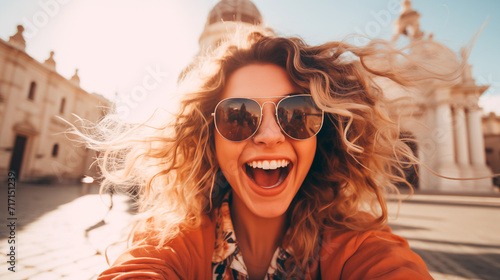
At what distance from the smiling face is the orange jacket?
Answer: 0.38 metres

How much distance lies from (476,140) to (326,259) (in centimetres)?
3494

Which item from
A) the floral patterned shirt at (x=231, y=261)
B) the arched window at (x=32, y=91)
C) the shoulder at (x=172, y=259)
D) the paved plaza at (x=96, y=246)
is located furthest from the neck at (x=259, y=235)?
the arched window at (x=32, y=91)

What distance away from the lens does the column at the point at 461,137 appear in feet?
84.7

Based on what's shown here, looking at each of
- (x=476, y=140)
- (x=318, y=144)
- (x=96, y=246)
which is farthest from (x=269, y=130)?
(x=476, y=140)

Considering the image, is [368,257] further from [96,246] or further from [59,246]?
[59,246]

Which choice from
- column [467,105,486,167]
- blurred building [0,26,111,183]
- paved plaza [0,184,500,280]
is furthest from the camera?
column [467,105,486,167]

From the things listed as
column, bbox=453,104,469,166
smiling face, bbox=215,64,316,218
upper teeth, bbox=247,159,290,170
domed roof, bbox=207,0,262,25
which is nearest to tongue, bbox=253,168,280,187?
smiling face, bbox=215,64,316,218

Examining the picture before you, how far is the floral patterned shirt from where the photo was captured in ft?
5.03

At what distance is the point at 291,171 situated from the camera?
1.58 meters

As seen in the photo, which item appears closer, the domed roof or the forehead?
the forehead

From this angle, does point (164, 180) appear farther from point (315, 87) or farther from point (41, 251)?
point (41, 251)

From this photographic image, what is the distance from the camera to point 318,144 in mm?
2004

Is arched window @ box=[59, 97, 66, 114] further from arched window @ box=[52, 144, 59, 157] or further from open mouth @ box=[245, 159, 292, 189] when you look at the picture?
open mouth @ box=[245, 159, 292, 189]

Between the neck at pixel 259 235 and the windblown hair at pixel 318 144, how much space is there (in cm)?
13
